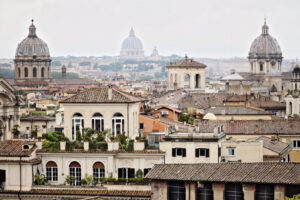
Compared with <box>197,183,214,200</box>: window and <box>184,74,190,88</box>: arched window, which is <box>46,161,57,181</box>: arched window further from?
<box>184,74,190,88</box>: arched window

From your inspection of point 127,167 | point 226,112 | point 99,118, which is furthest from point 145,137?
point 226,112

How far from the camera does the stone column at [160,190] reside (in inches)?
1580

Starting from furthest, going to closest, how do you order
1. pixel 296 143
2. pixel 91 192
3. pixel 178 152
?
pixel 296 143
pixel 178 152
pixel 91 192

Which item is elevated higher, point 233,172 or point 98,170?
point 233,172

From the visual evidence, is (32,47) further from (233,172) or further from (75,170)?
(233,172)

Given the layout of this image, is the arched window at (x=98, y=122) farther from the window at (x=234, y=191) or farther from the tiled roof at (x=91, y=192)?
the window at (x=234, y=191)

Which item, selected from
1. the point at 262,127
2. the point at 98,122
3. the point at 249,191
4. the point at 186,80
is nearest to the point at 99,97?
the point at 98,122

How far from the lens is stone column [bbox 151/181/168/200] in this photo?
40.1 metres

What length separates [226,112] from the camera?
76.6 meters

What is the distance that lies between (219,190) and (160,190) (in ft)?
7.53

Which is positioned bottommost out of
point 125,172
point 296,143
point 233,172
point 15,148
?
point 125,172

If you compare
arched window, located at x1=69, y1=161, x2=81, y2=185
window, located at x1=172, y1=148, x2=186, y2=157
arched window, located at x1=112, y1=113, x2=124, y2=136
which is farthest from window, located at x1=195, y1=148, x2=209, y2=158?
arched window, located at x1=112, y1=113, x2=124, y2=136

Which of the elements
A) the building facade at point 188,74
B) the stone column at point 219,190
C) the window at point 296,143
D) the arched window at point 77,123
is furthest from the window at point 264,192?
the building facade at point 188,74

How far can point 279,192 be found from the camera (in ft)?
125
